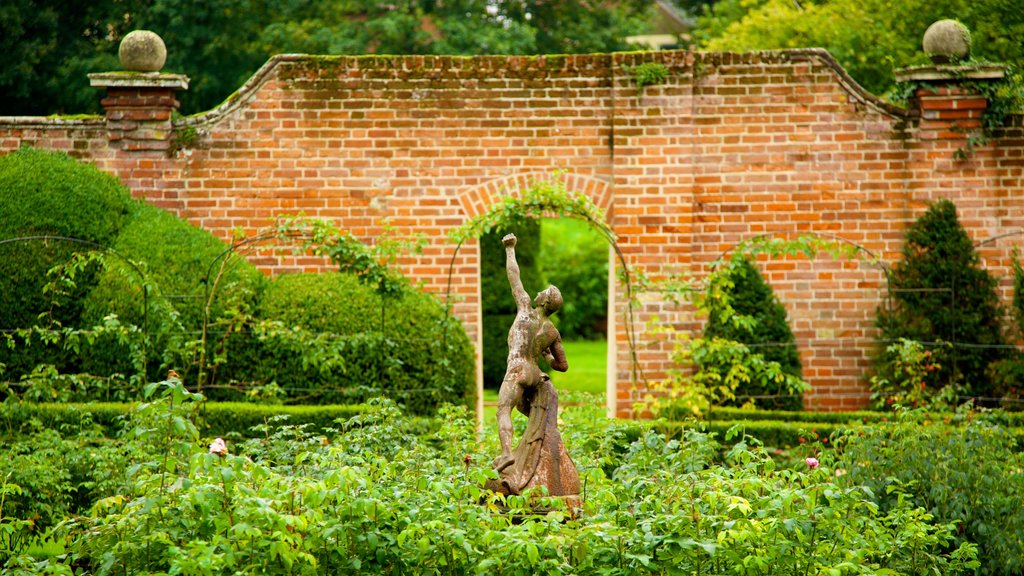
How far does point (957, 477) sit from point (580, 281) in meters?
15.2

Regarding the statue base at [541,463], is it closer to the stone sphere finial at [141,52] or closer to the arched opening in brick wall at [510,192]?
the arched opening in brick wall at [510,192]

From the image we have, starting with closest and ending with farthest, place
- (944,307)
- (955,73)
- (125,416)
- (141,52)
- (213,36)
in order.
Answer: (125,416), (944,307), (955,73), (141,52), (213,36)

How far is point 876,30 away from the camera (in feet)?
42.4

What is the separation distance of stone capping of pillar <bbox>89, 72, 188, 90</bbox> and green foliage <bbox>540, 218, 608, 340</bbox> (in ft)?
37.5

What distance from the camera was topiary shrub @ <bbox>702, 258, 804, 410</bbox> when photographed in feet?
31.2

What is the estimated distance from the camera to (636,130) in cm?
1005

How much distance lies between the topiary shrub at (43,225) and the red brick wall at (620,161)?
0.36 meters

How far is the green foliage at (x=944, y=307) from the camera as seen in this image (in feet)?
31.4

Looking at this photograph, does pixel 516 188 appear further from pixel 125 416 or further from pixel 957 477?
pixel 957 477

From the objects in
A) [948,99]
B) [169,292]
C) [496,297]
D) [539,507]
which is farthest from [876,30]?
[539,507]

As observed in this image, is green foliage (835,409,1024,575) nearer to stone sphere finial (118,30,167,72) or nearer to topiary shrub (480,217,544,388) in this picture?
stone sphere finial (118,30,167,72)

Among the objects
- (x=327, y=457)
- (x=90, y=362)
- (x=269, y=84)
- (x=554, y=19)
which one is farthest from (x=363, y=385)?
(x=554, y=19)

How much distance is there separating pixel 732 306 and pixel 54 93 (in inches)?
420

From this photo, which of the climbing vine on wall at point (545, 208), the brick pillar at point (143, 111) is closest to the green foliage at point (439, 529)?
the climbing vine on wall at point (545, 208)
